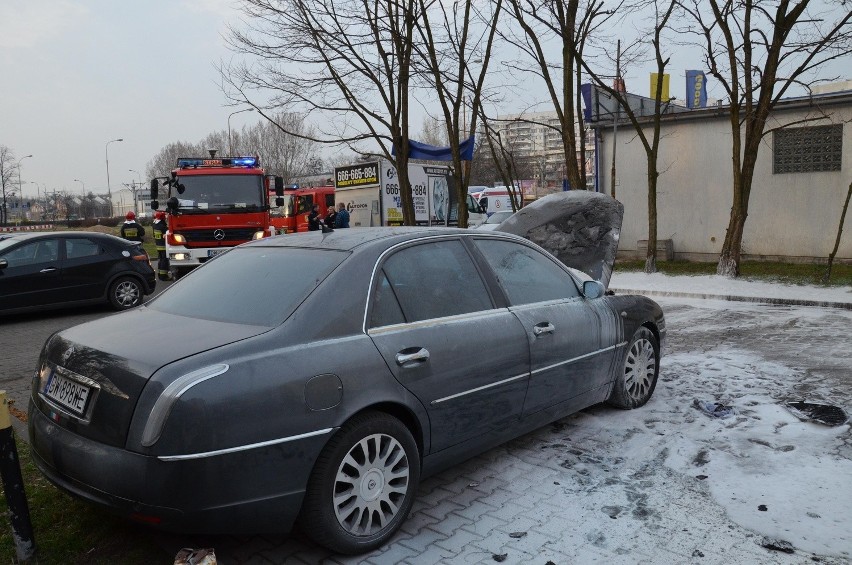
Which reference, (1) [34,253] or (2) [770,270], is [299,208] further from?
(2) [770,270]

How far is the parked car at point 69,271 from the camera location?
36.3 ft

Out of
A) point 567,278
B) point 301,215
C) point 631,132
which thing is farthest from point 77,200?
point 567,278

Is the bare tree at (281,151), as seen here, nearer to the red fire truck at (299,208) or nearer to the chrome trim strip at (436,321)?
the red fire truck at (299,208)

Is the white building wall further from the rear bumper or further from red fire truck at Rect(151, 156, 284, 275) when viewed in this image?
the rear bumper

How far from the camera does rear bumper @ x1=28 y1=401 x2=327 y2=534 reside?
2.75 metres

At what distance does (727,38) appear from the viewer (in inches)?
557

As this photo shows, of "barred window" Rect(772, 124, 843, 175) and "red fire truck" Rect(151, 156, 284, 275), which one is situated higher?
"barred window" Rect(772, 124, 843, 175)

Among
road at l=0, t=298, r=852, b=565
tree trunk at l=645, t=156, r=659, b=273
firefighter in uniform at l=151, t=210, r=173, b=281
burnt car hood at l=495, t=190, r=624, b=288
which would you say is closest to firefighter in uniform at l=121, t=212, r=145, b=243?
firefighter in uniform at l=151, t=210, r=173, b=281

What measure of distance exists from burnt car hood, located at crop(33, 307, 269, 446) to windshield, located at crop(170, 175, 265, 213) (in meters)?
12.9

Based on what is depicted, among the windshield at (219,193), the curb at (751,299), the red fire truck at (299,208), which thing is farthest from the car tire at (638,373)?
the red fire truck at (299,208)

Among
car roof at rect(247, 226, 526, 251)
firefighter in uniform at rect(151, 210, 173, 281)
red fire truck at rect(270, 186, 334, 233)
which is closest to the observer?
car roof at rect(247, 226, 526, 251)

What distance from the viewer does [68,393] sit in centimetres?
318

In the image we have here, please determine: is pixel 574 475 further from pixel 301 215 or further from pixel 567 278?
pixel 301 215

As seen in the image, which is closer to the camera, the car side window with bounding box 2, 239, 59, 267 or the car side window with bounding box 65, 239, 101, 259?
the car side window with bounding box 2, 239, 59, 267
